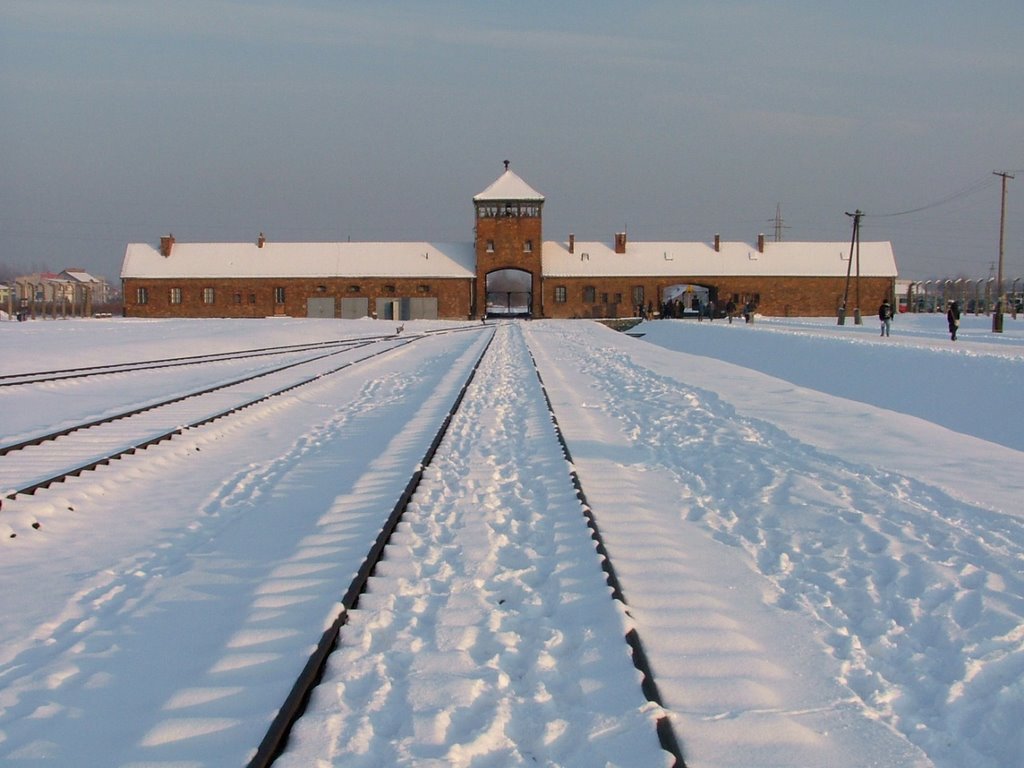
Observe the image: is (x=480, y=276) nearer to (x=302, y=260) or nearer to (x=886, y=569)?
(x=302, y=260)

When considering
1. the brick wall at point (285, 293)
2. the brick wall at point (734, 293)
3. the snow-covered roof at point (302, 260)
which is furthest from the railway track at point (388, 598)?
the snow-covered roof at point (302, 260)

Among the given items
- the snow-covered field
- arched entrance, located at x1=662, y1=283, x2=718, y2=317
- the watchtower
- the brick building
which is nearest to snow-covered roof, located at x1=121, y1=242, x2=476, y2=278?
the brick building

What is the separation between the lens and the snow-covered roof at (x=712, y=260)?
2813 inches

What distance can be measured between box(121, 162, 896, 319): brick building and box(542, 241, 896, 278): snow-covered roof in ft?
0.35

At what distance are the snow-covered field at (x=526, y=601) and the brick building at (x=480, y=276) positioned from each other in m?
58.5

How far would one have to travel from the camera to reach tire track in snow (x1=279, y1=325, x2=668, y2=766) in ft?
12.1

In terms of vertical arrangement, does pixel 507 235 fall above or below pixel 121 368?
above

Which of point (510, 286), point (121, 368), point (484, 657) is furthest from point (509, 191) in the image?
point (484, 657)

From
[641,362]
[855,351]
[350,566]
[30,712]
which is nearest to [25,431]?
[350,566]

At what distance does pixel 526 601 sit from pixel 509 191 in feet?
219

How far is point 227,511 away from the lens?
773 centimetres

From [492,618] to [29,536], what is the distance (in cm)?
391

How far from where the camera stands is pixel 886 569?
238 inches

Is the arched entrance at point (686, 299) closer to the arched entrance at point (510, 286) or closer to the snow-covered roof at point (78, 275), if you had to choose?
the arched entrance at point (510, 286)
